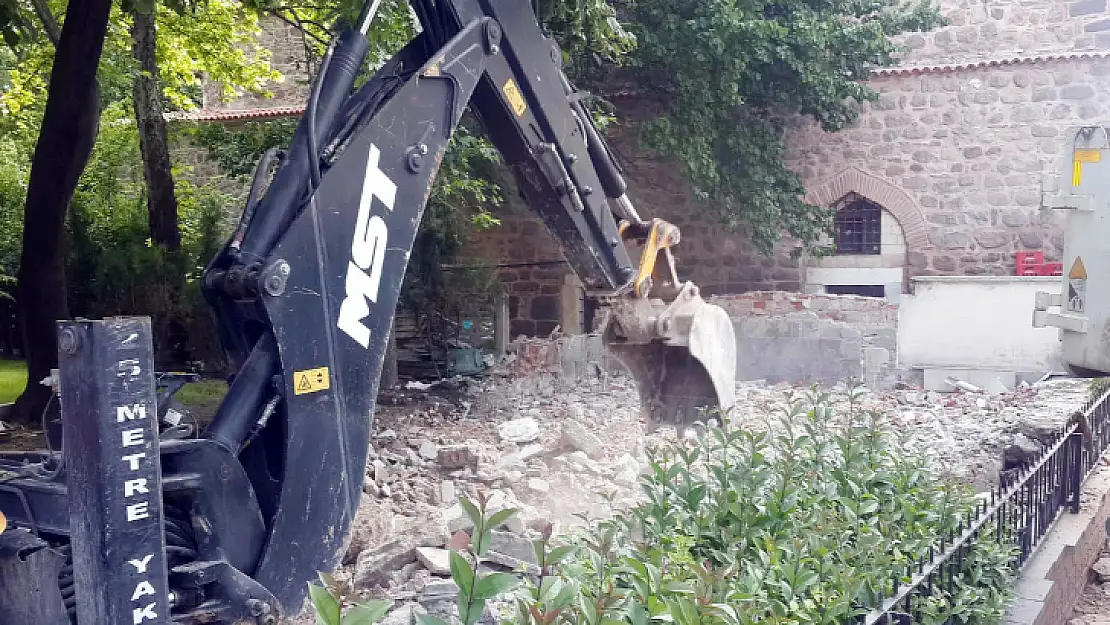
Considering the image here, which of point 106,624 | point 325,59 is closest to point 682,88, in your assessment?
point 325,59

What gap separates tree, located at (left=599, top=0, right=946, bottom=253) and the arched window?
3.78 feet

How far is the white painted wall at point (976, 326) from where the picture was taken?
12.5 m

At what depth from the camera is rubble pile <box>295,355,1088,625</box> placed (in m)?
4.51

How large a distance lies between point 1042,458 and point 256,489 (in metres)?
3.73

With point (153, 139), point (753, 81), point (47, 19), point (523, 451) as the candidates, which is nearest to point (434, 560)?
point (523, 451)

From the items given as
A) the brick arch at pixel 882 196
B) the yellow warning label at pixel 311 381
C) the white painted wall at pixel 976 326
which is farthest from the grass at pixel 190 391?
the brick arch at pixel 882 196

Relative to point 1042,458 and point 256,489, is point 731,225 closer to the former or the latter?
point 1042,458

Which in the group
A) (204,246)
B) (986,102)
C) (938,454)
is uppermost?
(986,102)

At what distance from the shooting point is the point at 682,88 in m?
13.8

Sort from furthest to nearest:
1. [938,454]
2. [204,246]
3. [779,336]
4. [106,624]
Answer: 1. [779,336]
2. [204,246]
3. [938,454]
4. [106,624]

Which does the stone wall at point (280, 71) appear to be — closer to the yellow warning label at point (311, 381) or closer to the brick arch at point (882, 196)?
the brick arch at point (882, 196)

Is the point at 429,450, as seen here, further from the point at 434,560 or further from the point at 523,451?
the point at 434,560

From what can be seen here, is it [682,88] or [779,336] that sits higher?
[682,88]

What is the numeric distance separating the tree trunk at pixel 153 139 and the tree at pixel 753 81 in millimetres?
5840
